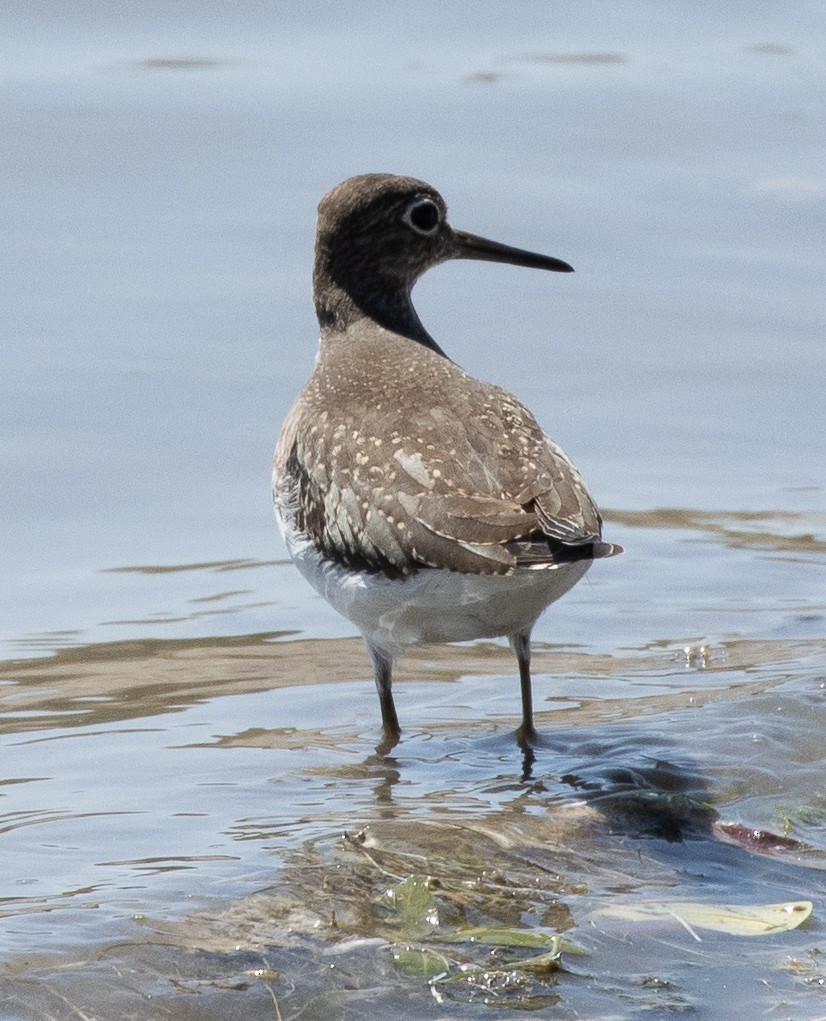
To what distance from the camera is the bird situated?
21.6 ft

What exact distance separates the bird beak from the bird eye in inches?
9.4

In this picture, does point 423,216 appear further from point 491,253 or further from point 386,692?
point 386,692

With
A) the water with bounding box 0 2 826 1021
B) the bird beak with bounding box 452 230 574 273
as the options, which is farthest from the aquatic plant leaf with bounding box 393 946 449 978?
the bird beak with bounding box 452 230 574 273

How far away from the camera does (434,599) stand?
22.7 ft

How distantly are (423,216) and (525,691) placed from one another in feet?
8.66

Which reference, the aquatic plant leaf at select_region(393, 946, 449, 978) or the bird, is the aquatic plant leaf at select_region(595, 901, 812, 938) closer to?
the aquatic plant leaf at select_region(393, 946, 449, 978)

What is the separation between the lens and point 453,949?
17.8ft

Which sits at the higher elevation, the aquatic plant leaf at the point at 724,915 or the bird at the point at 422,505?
the bird at the point at 422,505

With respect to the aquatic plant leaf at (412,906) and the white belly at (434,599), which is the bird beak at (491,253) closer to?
the white belly at (434,599)

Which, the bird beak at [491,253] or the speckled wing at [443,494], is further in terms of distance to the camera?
the bird beak at [491,253]

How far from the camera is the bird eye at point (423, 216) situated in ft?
29.5

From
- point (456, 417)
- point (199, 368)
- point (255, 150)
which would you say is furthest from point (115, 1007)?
point (255, 150)

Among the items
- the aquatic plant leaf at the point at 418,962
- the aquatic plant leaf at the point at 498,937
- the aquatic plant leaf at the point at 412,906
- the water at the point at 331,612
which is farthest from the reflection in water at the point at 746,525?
the aquatic plant leaf at the point at 418,962

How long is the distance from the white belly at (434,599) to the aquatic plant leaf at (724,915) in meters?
1.27
